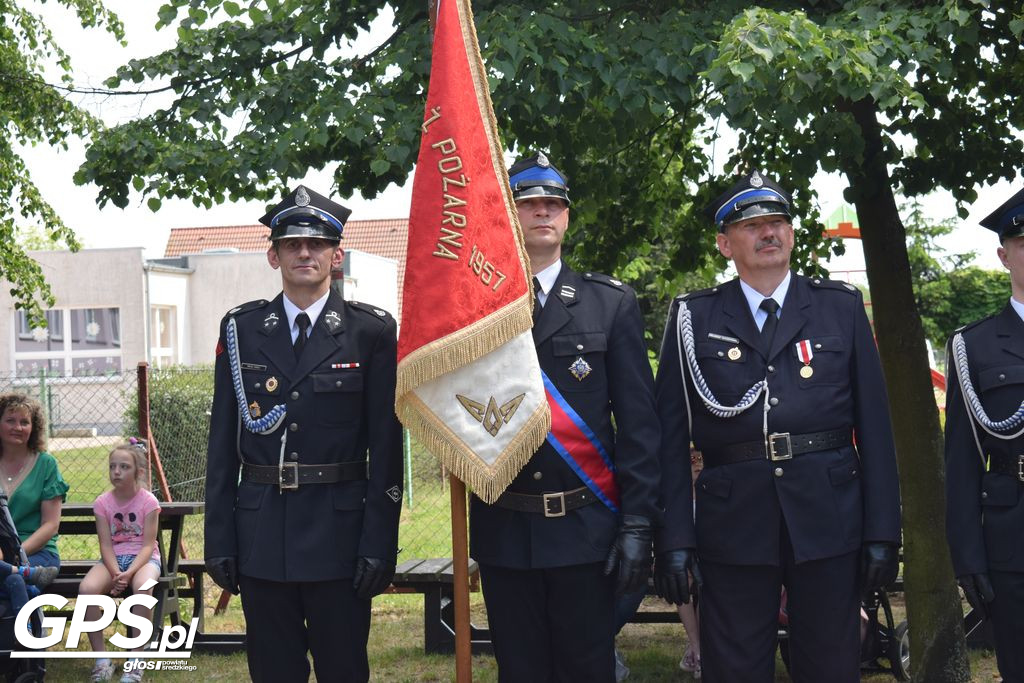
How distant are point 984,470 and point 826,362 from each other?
656 mm

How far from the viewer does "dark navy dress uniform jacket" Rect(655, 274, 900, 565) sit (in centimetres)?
361

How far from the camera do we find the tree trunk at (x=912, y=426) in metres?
5.75

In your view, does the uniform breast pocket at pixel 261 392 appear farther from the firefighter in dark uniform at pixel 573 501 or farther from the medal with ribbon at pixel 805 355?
the medal with ribbon at pixel 805 355

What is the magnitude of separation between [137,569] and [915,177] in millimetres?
4974

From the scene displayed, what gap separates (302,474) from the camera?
13.1ft

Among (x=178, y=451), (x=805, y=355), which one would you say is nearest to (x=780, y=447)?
(x=805, y=355)

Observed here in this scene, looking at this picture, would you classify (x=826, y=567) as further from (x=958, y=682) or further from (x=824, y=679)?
(x=958, y=682)

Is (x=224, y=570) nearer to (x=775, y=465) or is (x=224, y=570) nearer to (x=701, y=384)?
(x=701, y=384)

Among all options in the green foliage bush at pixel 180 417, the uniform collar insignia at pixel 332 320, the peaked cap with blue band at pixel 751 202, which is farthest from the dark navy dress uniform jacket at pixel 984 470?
the green foliage bush at pixel 180 417

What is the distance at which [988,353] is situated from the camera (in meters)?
3.75

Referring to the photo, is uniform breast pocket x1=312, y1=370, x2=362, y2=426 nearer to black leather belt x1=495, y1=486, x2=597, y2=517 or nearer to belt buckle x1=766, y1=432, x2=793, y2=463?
black leather belt x1=495, y1=486, x2=597, y2=517

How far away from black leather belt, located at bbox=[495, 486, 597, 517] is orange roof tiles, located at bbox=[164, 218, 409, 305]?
106ft

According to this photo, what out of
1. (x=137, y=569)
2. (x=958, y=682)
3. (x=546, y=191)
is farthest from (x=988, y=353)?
(x=137, y=569)

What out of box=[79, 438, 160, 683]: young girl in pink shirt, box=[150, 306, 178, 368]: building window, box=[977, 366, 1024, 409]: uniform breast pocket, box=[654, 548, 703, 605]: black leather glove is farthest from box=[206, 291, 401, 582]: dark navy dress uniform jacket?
box=[150, 306, 178, 368]: building window
